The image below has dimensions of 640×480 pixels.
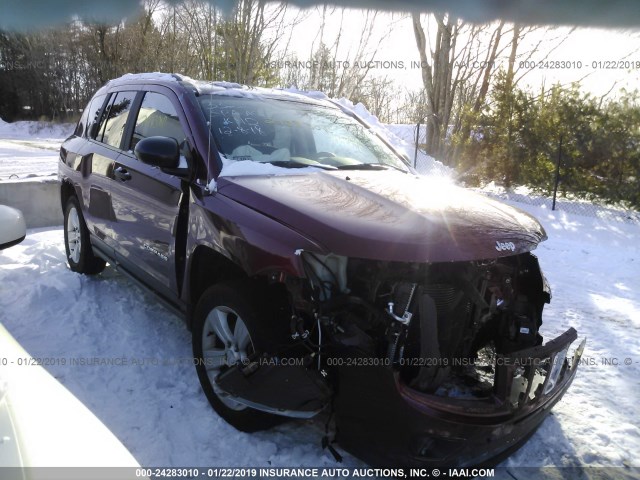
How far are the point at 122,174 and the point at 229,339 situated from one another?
1805 mm

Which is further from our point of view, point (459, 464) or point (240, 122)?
point (240, 122)

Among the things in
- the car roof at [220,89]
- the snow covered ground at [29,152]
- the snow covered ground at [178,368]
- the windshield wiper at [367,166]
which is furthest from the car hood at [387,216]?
the snow covered ground at [29,152]

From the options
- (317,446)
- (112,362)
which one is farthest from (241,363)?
(112,362)

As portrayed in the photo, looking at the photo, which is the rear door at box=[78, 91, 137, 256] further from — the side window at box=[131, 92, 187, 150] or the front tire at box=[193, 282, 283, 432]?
the front tire at box=[193, 282, 283, 432]

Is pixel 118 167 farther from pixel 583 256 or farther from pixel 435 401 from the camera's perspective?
pixel 583 256

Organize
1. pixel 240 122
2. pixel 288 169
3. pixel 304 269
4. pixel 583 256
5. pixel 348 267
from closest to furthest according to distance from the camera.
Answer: pixel 304 269
pixel 348 267
pixel 288 169
pixel 240 122
pixel 583 256

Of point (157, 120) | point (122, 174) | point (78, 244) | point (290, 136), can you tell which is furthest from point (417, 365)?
point (78, 244)

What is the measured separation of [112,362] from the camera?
3.42 m

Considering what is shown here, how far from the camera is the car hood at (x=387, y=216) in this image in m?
2.17

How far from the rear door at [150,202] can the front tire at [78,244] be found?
0.97 meters

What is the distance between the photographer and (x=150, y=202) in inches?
134

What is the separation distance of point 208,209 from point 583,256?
19.5 ft

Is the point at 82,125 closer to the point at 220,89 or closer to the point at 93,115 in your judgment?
the point at 93,115

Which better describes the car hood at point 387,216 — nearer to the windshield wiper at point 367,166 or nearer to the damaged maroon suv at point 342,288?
the damaged maroon suv at point 342,288
